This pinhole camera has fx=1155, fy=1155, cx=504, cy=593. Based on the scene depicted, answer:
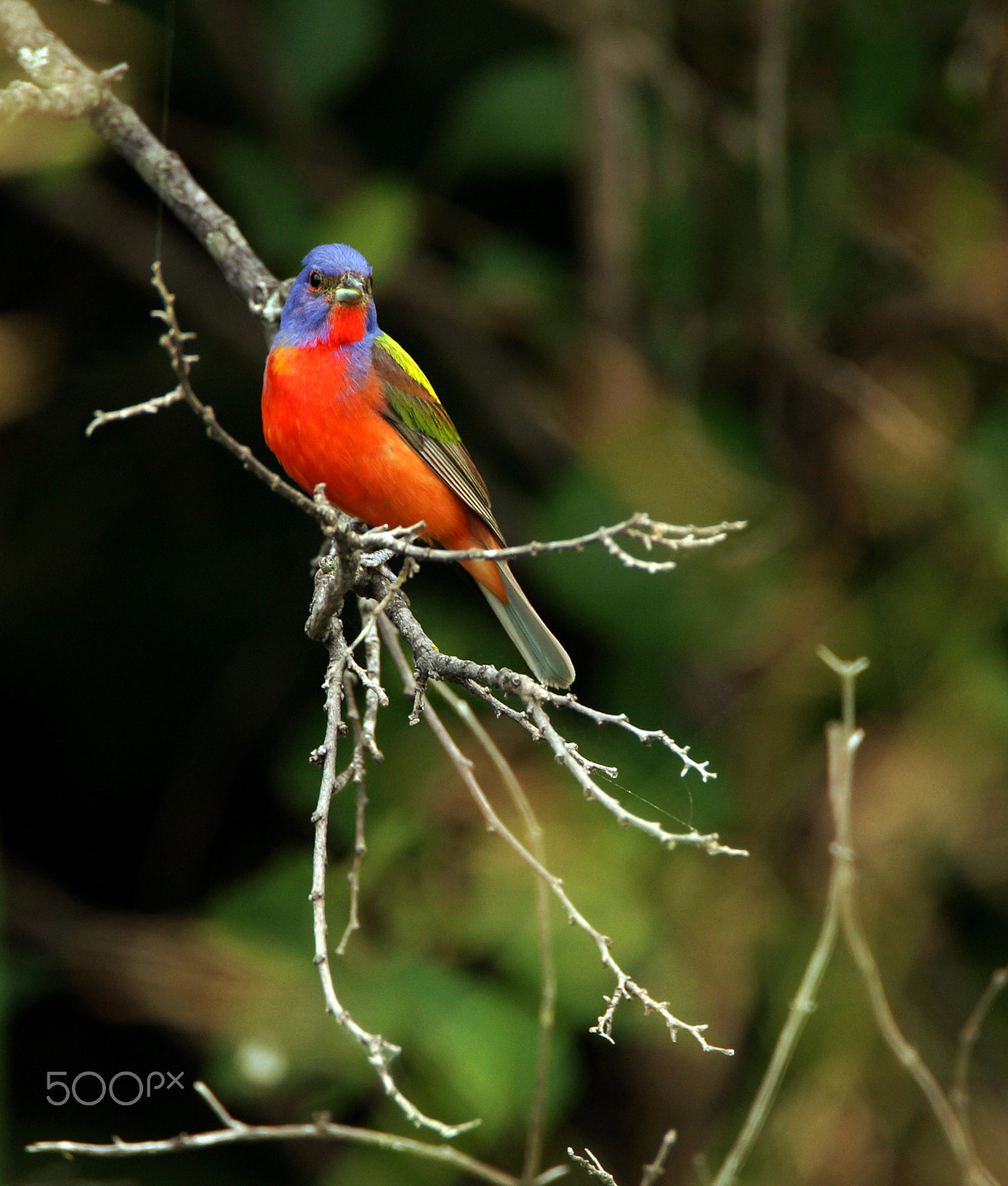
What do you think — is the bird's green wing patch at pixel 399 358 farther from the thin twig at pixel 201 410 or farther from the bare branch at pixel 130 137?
the thin twig at pixel 201 410

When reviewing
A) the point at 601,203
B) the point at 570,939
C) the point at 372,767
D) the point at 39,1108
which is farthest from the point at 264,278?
the point at 39,1108

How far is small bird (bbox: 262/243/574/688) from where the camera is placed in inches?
125

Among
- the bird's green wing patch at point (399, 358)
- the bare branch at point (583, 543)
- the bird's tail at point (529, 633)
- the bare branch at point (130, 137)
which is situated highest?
the bare branch at point (130, 137)

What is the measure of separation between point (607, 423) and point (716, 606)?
115 centimetres

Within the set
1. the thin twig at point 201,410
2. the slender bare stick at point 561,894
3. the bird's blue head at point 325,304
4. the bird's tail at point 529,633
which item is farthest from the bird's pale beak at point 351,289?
the thin twig at point 201,410

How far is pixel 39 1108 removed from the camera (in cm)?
487

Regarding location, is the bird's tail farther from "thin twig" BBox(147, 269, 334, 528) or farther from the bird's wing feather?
"thin twig" BBox(147, 269, 334, 528)

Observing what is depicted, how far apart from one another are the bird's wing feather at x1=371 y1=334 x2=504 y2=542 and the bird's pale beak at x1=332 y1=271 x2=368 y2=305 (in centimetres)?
21

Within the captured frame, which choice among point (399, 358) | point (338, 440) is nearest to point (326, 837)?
point (338, 440)

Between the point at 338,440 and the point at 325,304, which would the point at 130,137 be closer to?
the point at 325,304

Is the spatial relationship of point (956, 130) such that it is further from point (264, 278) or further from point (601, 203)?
point (264, 278)

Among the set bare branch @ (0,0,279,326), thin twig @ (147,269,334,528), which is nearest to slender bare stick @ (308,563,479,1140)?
thin twig @ (147,269,334,528)

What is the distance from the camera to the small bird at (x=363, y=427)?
317cm

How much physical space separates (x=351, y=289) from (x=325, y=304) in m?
0.09
